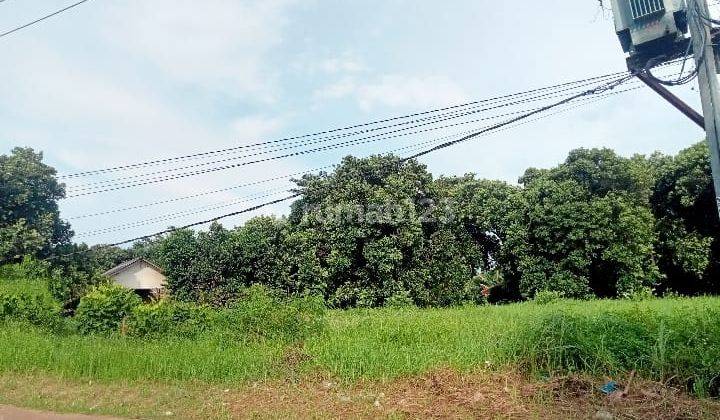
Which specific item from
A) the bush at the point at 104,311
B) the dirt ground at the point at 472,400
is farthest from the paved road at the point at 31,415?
the bush at the point at 104,311

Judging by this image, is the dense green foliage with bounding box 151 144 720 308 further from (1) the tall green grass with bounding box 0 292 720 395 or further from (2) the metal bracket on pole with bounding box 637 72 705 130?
(2) the metal bracket on pole with bounding box 637 72 705 130

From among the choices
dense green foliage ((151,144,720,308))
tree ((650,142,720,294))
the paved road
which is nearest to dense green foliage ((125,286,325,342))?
the paved road

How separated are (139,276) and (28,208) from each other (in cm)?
1361

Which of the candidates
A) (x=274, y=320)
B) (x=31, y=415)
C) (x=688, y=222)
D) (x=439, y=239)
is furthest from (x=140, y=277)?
(x=688, y=222)

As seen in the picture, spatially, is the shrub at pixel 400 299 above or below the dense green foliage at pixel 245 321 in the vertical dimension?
below

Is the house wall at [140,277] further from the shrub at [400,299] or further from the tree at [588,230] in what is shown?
the tree at [588,230]

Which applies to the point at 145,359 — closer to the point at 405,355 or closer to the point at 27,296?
the point at 405,355

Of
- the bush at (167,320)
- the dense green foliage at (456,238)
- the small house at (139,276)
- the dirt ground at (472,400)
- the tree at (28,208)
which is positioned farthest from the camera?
the small house at (139,276)

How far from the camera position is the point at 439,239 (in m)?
21.7

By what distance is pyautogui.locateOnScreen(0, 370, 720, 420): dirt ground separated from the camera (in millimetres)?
5449

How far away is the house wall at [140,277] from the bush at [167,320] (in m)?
20.8

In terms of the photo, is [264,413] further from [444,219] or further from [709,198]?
[709,198]

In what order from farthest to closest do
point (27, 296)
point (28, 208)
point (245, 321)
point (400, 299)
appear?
point (400, 299)
point (28, 208)
point (27, 296)
point (245, 321)

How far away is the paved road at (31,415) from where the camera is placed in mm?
6191
